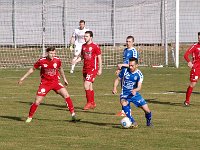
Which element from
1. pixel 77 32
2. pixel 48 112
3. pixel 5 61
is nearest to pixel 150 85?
pixel 77 32

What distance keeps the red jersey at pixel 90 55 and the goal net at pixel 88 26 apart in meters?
15.8

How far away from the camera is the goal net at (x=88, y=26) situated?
38.0 metres

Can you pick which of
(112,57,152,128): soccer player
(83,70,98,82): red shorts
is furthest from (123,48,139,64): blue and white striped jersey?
(112,57,152,128): soccer player

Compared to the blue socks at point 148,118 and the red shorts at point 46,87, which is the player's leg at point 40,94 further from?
the blue socks at point 148,118

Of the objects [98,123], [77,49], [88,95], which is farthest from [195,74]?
[77,49]

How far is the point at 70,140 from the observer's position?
49.0 feet

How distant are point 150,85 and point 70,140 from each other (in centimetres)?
1265

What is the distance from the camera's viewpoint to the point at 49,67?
59.0ft

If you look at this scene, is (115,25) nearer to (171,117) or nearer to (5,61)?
(5,61)

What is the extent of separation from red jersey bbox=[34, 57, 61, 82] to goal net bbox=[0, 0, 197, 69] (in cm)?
1902

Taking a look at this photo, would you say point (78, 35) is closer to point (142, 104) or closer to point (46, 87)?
point (46, 87)

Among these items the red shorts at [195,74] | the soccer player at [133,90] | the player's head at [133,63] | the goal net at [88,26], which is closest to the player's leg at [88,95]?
the red shorts at [195,74]

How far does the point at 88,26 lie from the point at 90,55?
2032 cm

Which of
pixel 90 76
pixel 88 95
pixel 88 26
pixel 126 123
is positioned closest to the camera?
pixel 126 123
